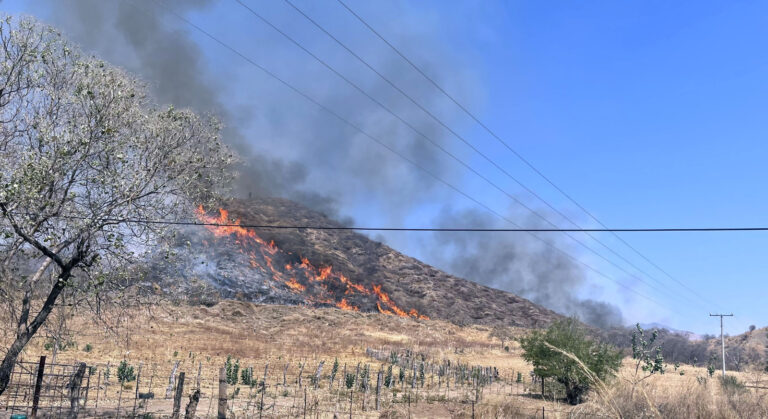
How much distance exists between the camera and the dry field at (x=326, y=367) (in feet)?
55.6

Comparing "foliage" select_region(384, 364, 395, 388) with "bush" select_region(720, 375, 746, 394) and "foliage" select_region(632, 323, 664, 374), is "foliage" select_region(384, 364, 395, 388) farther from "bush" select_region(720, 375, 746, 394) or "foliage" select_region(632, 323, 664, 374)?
"bush" select_region(720, 375, 746, 394)

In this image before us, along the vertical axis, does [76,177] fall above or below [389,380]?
above

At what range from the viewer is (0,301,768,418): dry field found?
16953 millimetres

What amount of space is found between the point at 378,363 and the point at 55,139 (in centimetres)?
3856

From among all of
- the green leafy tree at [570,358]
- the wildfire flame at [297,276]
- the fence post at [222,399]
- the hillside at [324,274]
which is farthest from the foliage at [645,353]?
the wildfire flame at [297,276]

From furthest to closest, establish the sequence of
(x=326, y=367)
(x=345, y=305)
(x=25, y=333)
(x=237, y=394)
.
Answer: (x=345, y=305)
(x=326, y=367)
(x=237, y=394)
(x=25, y=333)

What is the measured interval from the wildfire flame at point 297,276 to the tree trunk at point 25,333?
230 ft

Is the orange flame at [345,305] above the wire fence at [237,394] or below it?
above

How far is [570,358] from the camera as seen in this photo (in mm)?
33094

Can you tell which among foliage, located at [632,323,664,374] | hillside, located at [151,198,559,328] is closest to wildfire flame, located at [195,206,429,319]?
hillside, located at [151,198,559,328]

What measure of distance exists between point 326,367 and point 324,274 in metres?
60.7

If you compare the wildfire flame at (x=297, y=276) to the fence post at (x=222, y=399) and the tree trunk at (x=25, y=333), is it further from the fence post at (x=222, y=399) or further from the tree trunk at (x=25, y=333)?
the fence post at (x=222, y=399)

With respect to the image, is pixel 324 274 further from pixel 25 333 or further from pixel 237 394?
pixel 25 333

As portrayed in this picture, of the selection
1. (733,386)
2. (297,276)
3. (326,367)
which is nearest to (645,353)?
(733,386)
